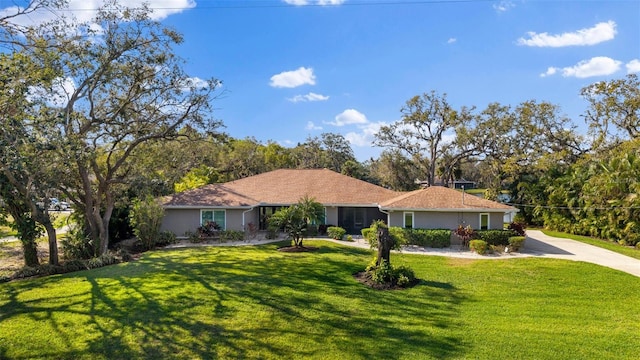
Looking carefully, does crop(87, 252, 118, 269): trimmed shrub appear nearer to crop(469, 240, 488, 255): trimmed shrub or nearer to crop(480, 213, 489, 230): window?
crop(469, 240, 488, 255): trimmed shrub

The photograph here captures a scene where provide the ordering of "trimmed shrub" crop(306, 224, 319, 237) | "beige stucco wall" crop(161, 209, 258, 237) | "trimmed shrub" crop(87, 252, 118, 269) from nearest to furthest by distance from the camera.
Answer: "trimmed shrub" crop(87, 252, 118, 269)
"beige stucco wall" crop(161, 209, 258, 237)
"trimmed shrub" crop(306, 224, 319, 237)

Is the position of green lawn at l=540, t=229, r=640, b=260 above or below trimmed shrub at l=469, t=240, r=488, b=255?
below

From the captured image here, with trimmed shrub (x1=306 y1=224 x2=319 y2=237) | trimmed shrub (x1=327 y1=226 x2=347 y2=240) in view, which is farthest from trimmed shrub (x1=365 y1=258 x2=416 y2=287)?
trimmed shrub (x1=306 y1=224 x2=319 y2=237)

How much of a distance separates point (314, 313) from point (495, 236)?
1371cm

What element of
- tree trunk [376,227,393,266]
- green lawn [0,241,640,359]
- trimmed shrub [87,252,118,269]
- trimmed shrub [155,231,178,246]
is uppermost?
tree trunk [376,227,393,266]

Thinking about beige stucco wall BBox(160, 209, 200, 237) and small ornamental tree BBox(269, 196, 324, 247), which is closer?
small ornamental tree BBox(269, 196, 324, 247)

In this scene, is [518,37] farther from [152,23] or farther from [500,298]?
[152,23]

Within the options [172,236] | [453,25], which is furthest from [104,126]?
[453,25]

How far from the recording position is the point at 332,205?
25.2 metres

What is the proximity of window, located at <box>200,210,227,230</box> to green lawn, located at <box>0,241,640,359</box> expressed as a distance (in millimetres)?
7836

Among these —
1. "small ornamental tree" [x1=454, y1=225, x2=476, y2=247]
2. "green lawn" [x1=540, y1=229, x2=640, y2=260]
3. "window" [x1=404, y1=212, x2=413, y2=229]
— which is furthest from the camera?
"window" [x1=404, y1=212, x2=413, y2=229]

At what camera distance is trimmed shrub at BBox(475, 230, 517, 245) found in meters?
20.2

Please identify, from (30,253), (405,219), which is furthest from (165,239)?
(405,219)

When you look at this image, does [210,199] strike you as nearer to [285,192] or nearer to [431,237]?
[285,192]
